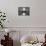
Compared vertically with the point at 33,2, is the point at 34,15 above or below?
below

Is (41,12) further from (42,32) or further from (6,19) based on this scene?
(6,19)

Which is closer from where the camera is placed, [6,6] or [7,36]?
[7,36]

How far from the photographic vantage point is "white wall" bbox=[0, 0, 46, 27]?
305cm

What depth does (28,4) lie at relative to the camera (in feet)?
9.98

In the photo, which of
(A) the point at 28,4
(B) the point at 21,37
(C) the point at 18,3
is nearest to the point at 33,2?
(A) the point at 28,4

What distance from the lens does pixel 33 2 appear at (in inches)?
120

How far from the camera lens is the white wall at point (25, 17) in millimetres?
3047

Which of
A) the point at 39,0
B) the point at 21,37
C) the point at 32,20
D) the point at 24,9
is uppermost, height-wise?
the point at 39,0

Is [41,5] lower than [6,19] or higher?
higher

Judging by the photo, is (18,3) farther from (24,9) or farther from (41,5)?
(41,5)

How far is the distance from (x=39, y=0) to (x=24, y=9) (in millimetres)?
387

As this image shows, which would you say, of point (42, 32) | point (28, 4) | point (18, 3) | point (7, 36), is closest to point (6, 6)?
point (18, 3)

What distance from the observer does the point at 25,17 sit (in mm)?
3061

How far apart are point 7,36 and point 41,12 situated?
920mm
